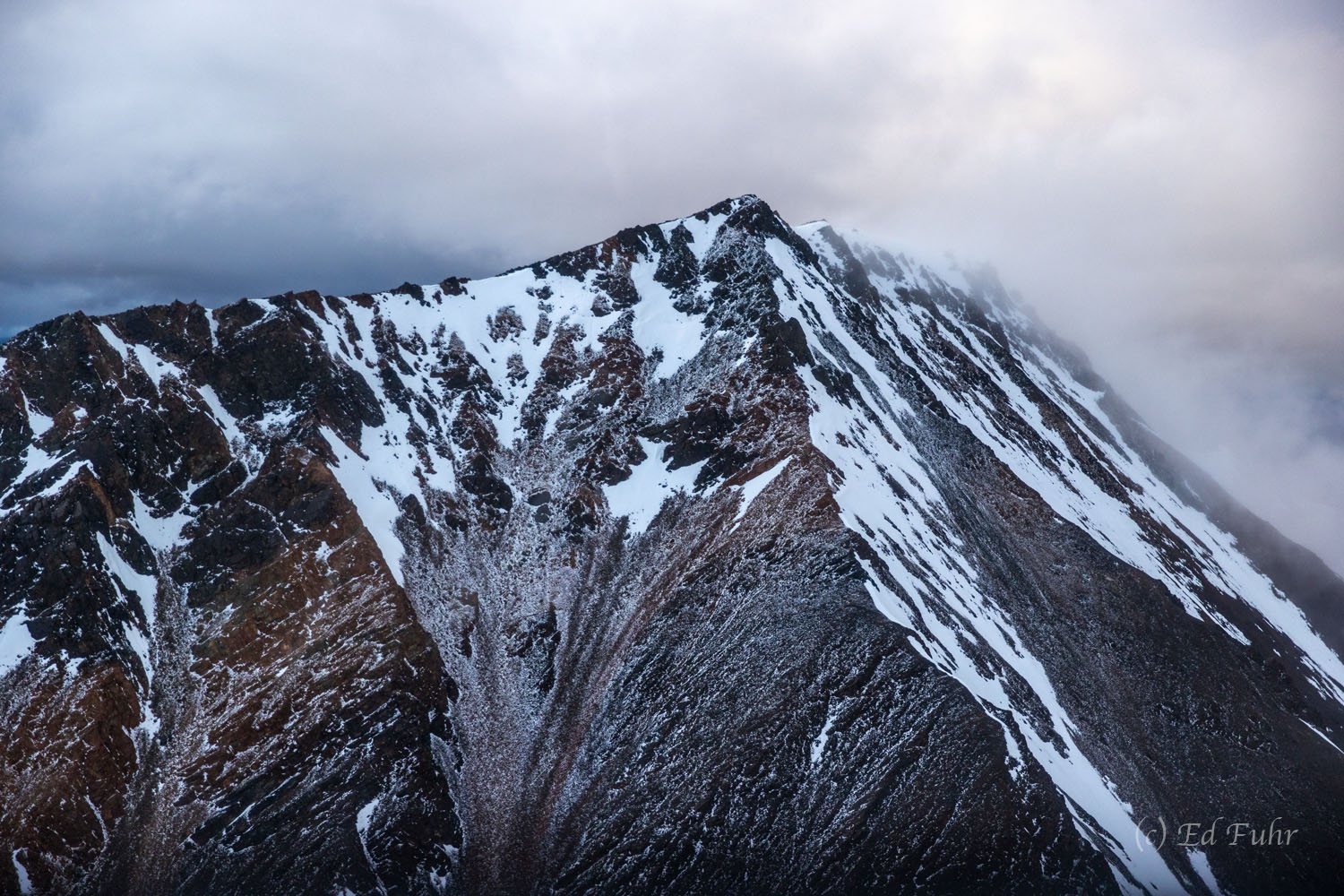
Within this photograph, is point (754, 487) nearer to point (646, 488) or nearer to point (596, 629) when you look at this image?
point (646, 488)

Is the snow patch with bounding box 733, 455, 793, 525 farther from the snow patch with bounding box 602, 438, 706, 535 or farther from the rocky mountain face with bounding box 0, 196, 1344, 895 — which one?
the snow patch with bounding box 602, 438, 706, 535

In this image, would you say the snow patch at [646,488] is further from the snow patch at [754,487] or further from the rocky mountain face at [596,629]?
the snow patch at [754,487]

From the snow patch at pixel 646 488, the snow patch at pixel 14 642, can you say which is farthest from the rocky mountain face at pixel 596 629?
the snow patch at pixel 646 488

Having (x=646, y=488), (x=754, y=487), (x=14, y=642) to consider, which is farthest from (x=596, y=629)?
(x=14, y=642)

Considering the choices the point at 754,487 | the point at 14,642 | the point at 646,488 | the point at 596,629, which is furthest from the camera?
the point at 646,488

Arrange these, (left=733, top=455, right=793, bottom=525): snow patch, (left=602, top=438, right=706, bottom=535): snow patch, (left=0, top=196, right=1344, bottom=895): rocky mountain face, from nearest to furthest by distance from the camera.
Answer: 1. (left=0, top=196, right=1344, bottom=895): rocky mountain face
2. (left=733, top=455, right=793, bottom=525): snow patch
3. (left=602, top=438, right=706, bottom=535): snow patch

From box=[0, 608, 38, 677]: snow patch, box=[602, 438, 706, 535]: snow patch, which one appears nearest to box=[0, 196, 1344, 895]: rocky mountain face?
box=[0, 608, 38, 677]: snow patch

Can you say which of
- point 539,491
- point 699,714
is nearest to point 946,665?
point 699,714

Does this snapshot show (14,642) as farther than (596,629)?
No
